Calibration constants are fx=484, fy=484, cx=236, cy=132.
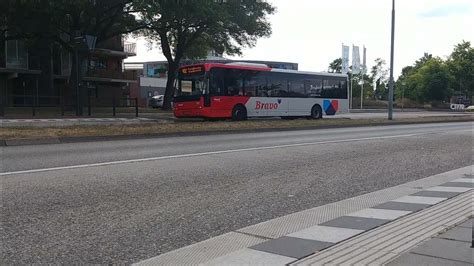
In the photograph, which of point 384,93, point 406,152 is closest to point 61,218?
point 406,152

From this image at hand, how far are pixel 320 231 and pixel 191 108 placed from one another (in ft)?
66.3

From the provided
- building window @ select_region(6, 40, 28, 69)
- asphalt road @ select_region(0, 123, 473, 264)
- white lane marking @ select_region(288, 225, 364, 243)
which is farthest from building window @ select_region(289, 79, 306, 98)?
building window @ select_region(6, 40, 28, 69)

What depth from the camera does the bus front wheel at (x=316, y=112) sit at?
99.7 ft

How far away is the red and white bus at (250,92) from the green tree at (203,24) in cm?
560

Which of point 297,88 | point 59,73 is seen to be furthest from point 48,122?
point 59,73

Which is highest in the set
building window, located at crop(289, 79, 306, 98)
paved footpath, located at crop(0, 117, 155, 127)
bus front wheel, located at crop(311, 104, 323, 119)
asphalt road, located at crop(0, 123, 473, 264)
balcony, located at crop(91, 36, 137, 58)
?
balcony, located at crop(91, 36, 137, 58)

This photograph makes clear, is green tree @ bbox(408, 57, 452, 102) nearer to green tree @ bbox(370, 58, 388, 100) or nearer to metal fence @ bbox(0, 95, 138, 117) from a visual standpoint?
green tree @ bbox(370, 58, 388, 100)

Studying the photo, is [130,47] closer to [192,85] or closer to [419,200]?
[192,85]

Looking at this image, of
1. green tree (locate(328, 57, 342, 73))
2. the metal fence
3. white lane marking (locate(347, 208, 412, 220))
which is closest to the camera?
white lane marking (locate(347, 208, 412, 220))

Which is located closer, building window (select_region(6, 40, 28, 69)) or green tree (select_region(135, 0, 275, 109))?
green tree (select_region(135, 0, 275, 109))

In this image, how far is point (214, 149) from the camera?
45.8 feet

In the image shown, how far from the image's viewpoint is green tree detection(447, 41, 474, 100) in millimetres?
93875

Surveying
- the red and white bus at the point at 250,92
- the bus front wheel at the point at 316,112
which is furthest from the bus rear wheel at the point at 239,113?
the bus front wheel at the point at 316,112

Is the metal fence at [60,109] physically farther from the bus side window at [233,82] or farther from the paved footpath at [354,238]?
the paved footpath at [354,238]
